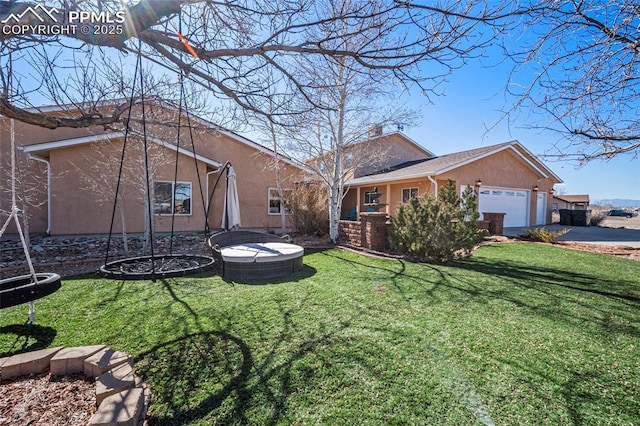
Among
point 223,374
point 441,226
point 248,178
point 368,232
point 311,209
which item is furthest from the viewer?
point 248,178

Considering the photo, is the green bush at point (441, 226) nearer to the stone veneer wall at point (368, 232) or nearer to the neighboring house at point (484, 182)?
the stone veneer wall at point (368, 232)

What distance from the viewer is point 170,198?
12.3 metres

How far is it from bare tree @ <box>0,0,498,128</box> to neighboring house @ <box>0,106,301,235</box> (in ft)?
17.1

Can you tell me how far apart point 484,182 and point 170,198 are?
51.2 feet

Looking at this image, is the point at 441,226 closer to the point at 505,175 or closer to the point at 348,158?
the point at 348,158

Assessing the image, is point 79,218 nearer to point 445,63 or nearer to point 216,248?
point 216,248

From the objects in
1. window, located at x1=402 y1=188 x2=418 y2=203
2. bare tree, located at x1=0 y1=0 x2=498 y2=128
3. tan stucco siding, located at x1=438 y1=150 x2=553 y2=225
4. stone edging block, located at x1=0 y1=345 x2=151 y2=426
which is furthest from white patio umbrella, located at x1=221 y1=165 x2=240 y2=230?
window, located at x1=402 y1=188 x2=418 y2=203

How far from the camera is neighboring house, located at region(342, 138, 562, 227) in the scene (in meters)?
14.8

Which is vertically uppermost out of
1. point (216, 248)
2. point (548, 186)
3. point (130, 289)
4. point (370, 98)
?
point (370, 98)

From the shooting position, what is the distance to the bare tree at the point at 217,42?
8.61 ft

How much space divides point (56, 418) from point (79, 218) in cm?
1143

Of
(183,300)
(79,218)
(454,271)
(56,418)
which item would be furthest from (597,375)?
(79,218)

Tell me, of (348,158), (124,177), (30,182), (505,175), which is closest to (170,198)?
(124,177)

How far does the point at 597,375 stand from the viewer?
260 centimetres
